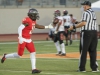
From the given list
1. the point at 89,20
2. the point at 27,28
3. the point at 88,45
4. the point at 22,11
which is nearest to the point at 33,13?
the point at 27,28

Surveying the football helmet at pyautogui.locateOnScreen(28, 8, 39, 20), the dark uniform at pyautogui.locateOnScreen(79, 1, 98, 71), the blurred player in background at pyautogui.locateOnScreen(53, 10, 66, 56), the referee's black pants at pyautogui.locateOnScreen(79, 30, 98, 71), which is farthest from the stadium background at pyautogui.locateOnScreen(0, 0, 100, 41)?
the dark uniform at pyautogui.locateOnScreen(79, 1, 98, 71)

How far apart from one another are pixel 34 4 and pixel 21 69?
2329 centimetres

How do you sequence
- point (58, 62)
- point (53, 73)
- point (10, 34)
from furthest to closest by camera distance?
point (10, 34)
point (58, 62)
point (53, 73)

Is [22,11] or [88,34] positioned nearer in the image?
[88,34]

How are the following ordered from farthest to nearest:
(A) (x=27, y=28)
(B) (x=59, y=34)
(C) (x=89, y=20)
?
1. (B) (x=59, y=34)
2. (A) (x=27, y=28)
3. (C) (x=89, y=20)

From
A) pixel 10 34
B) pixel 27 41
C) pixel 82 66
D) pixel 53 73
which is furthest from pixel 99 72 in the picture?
pixel 10 34

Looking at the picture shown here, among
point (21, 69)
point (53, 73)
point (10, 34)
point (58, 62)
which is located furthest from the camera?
point (10, 34)

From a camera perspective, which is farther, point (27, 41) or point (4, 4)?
point (4, 4)

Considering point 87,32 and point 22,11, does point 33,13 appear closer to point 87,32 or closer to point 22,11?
point 87,32

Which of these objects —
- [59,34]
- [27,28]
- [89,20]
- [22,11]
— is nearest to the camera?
[89,20]

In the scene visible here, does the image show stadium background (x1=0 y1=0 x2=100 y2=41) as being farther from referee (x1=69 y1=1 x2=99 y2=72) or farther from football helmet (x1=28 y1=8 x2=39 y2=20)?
referee (x1=69 y1=1 x2=99 y2=72)

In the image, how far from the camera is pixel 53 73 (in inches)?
432

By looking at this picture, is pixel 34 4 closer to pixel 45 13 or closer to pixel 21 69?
pixel 45 13

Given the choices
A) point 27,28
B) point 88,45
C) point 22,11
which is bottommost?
point 88,45
